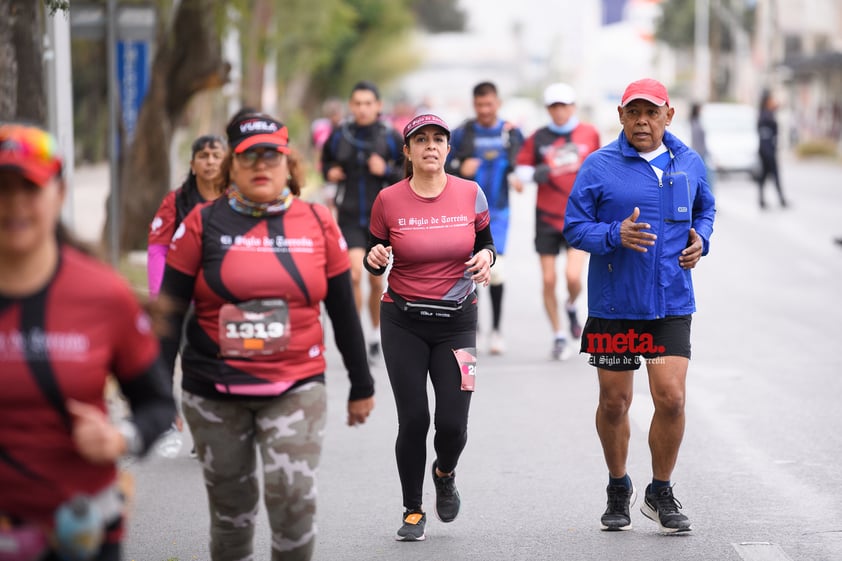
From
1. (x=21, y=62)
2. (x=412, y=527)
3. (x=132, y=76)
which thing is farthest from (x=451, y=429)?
(x=132, y=76)

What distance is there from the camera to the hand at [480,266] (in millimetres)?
6641

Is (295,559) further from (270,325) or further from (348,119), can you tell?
(348,119)

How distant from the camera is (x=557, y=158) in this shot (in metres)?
11.9

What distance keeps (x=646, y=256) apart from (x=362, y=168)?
224 inches

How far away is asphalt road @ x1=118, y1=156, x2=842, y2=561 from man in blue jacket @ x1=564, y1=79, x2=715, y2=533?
1.75 ft

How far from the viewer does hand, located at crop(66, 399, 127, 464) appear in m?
3.54

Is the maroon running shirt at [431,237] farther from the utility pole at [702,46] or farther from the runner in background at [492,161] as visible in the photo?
the utility pole at [702,46]

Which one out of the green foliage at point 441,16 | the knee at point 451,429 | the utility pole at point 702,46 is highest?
the green foliage at point 441,16

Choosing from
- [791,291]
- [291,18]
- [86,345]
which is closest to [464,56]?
[291,18]

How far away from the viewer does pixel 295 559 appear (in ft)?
16.4

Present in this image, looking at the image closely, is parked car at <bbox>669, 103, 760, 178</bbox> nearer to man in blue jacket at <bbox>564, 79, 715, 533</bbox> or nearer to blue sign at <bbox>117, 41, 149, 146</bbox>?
blue sign at <bbox>117, 41, 149, 146</bbox>

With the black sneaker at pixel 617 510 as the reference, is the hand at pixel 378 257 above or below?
above

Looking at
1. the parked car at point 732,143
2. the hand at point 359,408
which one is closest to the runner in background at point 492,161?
the hand at point 359,408

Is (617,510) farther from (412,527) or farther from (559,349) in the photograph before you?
(559,349)
